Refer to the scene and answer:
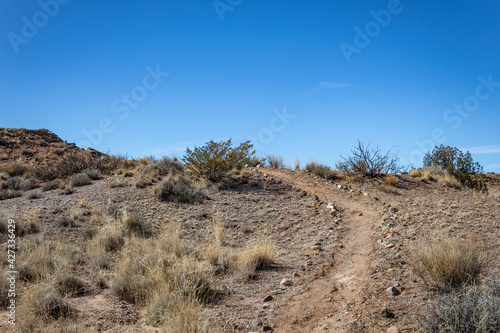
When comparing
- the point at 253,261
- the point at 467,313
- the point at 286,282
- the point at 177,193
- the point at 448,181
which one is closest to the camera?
the point at 467,313

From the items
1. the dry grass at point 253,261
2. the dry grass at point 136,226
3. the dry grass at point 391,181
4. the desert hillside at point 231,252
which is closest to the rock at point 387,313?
the desert hillside at point 231,252

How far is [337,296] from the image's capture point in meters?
5.23

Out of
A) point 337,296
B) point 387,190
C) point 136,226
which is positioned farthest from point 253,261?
point 387,190

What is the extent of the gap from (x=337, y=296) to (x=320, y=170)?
11943mm

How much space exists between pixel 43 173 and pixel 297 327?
1636 cm

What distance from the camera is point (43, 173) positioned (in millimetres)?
16859

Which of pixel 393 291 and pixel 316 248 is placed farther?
pixel 316 248

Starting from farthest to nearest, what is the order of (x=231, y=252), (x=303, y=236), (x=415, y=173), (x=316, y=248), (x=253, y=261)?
(x=415, y=173) < (x=303, y=236) < (x=316, y=248) < (x=231, y=252) < (x=253, y=261)

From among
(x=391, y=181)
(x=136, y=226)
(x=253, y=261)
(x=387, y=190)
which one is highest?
(x=391, y=181)

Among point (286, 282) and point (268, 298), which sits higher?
point (286, 282)

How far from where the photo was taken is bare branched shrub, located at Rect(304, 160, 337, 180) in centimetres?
1647

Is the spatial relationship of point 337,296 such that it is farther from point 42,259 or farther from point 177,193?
point 177,193

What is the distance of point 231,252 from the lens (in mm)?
7422

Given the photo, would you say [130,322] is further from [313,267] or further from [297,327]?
[313,267]
